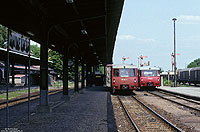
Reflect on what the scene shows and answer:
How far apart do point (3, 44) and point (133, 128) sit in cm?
5567

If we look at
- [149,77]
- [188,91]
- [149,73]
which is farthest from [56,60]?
[188,91]

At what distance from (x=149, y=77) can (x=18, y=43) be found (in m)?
21.5

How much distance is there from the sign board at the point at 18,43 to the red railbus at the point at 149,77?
812 inches

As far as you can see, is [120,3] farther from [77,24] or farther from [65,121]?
[65,121]

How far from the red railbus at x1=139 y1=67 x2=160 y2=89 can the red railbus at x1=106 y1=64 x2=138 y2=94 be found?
543 cm

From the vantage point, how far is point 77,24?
48.5 ft

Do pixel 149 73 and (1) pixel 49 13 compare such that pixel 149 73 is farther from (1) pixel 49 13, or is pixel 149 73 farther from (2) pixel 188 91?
(1) pixel 49 13

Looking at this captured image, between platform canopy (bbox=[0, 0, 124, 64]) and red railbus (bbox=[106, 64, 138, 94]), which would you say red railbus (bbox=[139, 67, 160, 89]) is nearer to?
red railbus (bbox=[106, 64, 138, 94])

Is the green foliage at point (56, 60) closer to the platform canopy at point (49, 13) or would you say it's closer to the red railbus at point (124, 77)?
the red railbus at point (124, 77)

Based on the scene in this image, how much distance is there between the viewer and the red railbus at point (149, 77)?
27125 mm

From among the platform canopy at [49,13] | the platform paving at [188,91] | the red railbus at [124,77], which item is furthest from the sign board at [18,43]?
the platform paving at [188,91]

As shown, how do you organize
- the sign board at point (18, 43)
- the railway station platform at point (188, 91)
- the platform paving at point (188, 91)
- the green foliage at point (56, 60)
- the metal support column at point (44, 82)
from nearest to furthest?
the sign board at point (18, 43), the metal support column at point (44, 82), the railway station platform at point (188, 91), the platform paving at point (188, 91), the green foliage at point (56, 60)

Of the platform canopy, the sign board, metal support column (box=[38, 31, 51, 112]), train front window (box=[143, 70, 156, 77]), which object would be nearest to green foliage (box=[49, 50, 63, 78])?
train front window (box=[143, 70, 156, 77])

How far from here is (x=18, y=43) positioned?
7203mm
